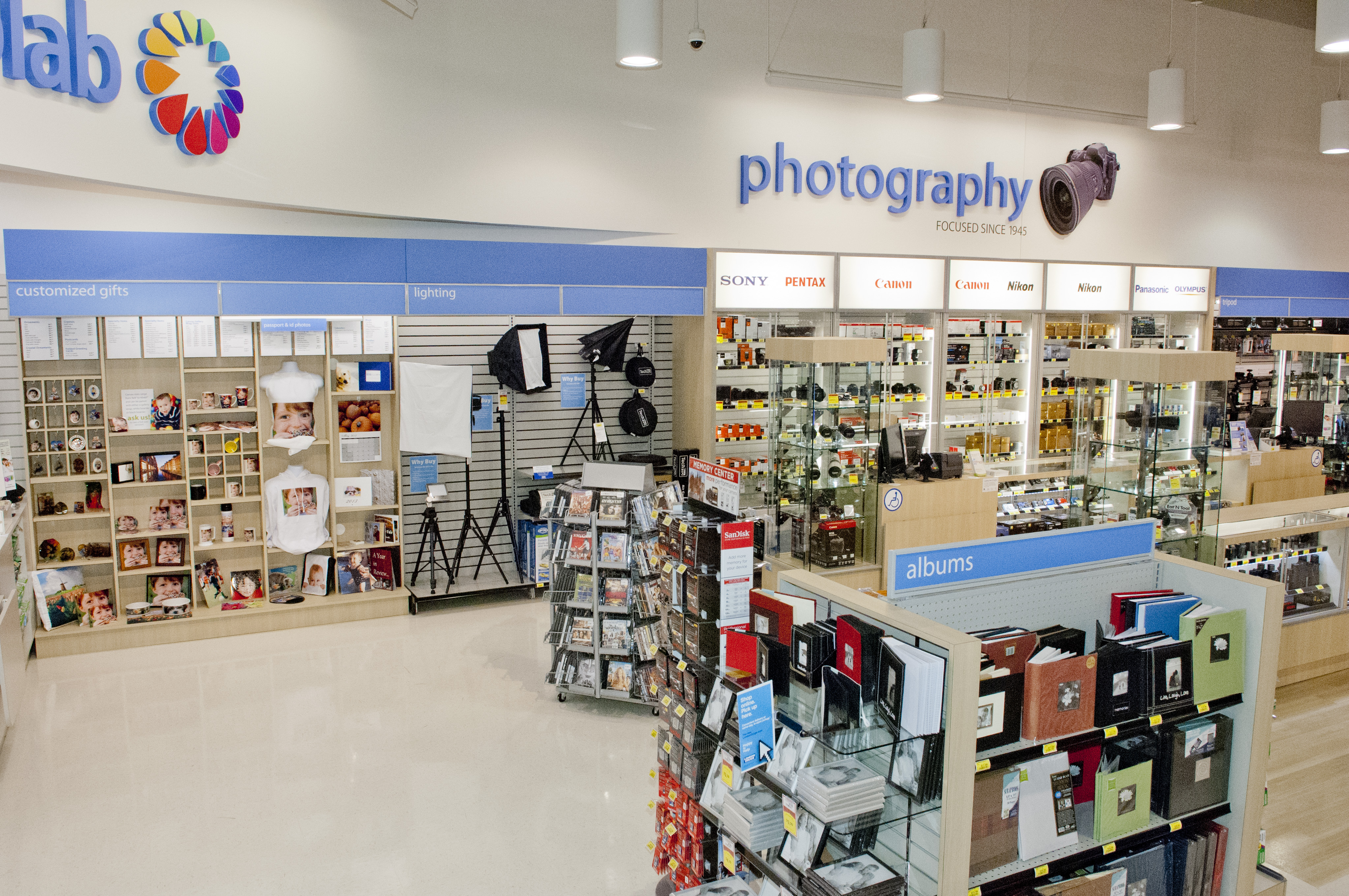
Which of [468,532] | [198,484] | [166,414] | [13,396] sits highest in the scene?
[13,396]

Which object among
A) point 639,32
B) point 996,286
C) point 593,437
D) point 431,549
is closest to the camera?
point 639,32

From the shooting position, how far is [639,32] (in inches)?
226

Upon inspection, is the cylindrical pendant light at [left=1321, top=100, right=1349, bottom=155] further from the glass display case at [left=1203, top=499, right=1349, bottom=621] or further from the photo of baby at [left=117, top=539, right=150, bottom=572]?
the photo of baby at [left=117, top=539, right=150, bottom=572]

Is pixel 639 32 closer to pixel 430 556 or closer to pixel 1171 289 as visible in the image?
pixel 430 556

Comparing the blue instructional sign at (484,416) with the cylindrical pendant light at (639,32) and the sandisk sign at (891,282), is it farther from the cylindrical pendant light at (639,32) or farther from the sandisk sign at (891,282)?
the sandisk sign at (891,282)

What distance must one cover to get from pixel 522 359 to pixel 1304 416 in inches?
250

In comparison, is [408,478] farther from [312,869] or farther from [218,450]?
[312,869]

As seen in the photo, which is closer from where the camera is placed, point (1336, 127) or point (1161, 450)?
point (1161, 450)

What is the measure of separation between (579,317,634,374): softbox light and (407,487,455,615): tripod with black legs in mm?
1795

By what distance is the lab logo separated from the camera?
209 inches

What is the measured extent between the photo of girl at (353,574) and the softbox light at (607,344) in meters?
2.51

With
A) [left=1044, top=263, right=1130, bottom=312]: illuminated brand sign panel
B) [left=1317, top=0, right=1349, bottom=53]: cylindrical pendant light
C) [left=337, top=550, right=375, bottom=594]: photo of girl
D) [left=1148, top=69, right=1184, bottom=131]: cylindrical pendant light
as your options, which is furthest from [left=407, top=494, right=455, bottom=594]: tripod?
[left=1148, top=69, right=1184, bottom=131]: cylindrical pendant light

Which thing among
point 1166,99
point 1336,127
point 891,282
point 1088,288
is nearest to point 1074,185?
point 1088,288

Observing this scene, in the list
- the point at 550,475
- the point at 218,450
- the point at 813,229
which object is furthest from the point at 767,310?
the point at 218,450
